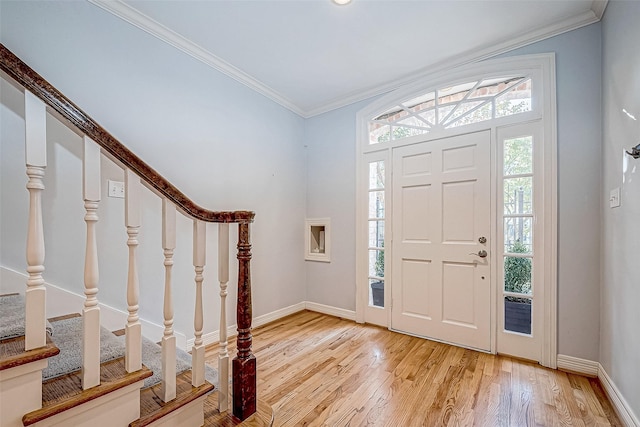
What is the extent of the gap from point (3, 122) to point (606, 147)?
3830mm

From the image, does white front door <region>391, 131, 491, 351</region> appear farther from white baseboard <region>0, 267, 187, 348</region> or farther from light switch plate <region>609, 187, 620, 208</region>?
white baseboard <region>0, 267, 187, 348</region>

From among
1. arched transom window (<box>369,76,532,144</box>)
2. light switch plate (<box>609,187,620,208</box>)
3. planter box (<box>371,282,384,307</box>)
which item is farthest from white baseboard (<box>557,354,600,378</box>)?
arched transom window (<box>369,76,532,144</box>)

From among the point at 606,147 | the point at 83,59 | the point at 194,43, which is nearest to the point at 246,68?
the point at 194,43

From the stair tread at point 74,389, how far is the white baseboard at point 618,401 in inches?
96.0

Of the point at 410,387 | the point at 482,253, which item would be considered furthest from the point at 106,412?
the point at 482,253

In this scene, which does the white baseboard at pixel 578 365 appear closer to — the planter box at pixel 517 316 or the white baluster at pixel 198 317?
the planter box at pixel 517 316

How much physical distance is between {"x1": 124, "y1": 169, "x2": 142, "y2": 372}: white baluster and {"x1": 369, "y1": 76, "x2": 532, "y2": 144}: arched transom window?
268 centimetres

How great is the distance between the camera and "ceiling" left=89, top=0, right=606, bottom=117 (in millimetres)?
2035

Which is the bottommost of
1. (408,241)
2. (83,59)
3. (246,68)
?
(408,241)

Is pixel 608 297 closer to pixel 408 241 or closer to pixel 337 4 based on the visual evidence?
pixel 408 241

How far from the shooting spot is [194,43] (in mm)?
2455

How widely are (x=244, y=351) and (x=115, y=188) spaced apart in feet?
5.02

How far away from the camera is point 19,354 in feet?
2.79

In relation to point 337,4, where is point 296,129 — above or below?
below
